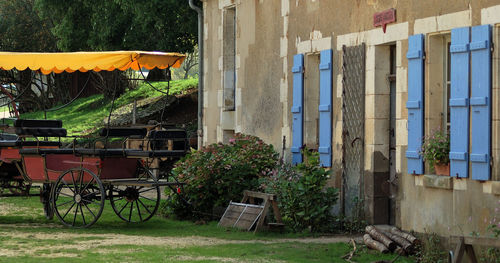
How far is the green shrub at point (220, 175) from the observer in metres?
13.3

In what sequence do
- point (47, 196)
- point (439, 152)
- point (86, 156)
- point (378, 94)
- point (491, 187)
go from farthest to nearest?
point (47, 196) < point (86, 156) < point (378, 94) < point (439, 152) < point (491, 187)

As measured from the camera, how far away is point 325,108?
12656mm

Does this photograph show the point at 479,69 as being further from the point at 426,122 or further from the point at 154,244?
the point at 154,244

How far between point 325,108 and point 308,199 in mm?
1456

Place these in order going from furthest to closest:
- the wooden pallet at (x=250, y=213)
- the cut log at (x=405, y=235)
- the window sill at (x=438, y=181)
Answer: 1. the wooden pallet at (x=250, y=213)
2. the cut log at (x=405, y=235)
3. the window sill at (x=438, y=181)

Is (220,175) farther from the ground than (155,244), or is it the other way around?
(220,175)

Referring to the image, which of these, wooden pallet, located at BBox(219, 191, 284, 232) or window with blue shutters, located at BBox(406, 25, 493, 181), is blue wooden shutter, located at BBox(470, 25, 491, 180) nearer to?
window with blue shutters, located at BBox(406, 25, 493, 181)

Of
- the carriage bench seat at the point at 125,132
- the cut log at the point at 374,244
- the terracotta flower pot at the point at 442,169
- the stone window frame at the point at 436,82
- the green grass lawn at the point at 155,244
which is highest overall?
the stone window frame at the point at 436,82

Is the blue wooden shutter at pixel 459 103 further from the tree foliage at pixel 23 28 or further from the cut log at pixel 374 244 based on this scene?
the tree foliage at pixel 23 28

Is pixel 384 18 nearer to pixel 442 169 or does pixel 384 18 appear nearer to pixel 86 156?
pixel 442 169

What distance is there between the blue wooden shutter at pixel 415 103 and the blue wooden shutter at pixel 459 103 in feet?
2.14

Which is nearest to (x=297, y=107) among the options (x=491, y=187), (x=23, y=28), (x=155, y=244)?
(x=155, y=244)

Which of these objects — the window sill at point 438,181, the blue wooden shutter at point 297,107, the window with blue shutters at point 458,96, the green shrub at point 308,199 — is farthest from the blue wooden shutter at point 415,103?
the blue wooden shutter at point 297,107

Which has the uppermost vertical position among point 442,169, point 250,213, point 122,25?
point 122,25
